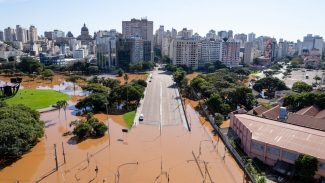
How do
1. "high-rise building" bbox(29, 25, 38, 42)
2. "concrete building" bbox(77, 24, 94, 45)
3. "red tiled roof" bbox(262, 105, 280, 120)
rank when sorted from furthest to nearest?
"concrete building" bbox(77, 24, 94, 45) < "high-rise building" bbox(29, 25, 38, 42) < "red tiled roof" bbox(262, 105, 280, 120)

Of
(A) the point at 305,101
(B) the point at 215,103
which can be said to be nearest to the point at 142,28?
(B) the point at 215,103

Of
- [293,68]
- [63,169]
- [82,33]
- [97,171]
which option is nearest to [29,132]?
[63,169]

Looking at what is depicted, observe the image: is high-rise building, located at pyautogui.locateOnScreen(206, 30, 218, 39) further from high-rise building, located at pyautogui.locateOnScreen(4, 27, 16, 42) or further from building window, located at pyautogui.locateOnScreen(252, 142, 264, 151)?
building window, located at pyautogui.locateOnScreen(252, 142, 264, 151)

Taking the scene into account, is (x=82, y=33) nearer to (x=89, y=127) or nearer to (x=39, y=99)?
(x=39, y=99)

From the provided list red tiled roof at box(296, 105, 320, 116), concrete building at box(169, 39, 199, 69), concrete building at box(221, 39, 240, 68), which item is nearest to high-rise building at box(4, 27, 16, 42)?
concrete building at box(169, 39, 199, 69)

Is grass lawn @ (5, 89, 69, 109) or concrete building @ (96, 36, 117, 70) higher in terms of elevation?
concrete building @ (96, 36, 117, 70)

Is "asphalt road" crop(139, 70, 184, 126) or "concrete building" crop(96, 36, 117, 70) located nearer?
"asphalt road" crop(139, 70, 184, 126)

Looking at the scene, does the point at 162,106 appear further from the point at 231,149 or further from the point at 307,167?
the point at 307,167
